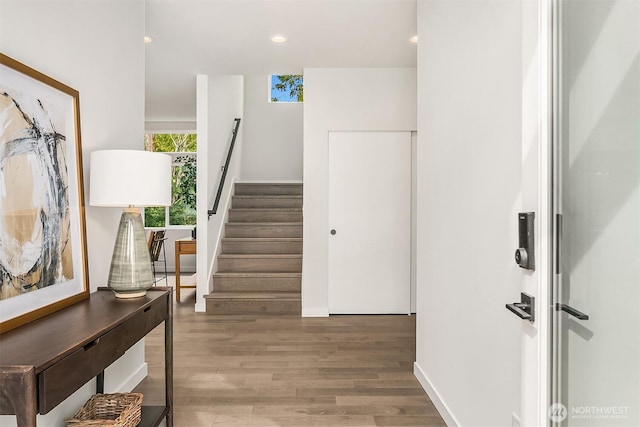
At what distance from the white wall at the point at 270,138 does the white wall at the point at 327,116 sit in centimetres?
275

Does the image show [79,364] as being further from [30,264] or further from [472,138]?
[472,138]

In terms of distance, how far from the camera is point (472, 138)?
189cm

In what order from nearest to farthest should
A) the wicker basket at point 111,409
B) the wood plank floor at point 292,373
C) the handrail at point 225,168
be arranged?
1. the wicker basket at point 111,409
2. the wood plank floor at point 292,373
3. the handrail at point 225,168

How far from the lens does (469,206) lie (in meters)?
1.92

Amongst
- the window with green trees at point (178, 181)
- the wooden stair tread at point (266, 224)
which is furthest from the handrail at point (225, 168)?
the window with green trees at point (178, 181)

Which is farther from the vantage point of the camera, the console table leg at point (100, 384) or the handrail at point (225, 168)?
the handrail at point (225, 168)

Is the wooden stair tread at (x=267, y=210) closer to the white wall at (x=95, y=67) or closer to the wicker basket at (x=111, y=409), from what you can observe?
the white wall at (x=95, y=67)

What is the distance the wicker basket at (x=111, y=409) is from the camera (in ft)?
6.15

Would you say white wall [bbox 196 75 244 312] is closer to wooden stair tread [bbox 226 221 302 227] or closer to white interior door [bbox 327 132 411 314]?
wooden stair tread [bbox 226 221 302 227]

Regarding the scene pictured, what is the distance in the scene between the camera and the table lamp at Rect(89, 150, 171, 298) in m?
1.93

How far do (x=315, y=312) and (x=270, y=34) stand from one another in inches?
110

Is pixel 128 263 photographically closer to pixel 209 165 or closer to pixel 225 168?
pixel 209 165

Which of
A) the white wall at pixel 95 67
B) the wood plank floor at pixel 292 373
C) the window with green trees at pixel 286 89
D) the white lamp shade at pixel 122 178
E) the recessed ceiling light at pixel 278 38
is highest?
the window with green trees at pixel 286 89

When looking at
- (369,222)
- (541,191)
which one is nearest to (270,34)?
(369,222)
